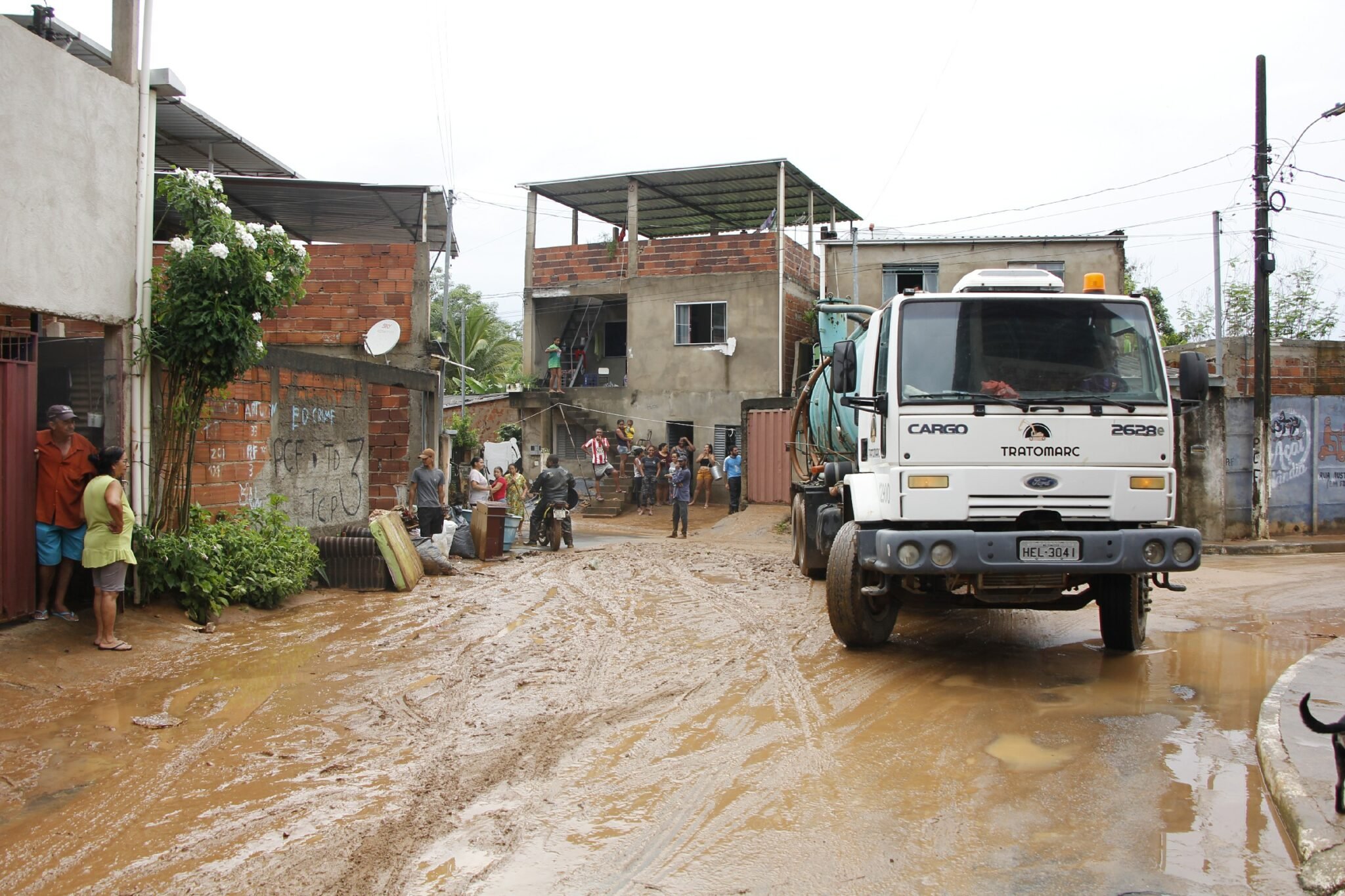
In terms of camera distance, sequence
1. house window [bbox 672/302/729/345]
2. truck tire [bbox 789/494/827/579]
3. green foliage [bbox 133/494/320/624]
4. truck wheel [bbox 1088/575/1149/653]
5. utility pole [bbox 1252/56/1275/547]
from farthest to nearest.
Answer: house window [bbox 672/302/729/345] → utility pole [bbox 1252/56/1275/547] → truck tire [bbox 789/494/827/579] → green foliage [bbox 133/494/320/624] → truck wheel [bbox 1088/575/1149/653]

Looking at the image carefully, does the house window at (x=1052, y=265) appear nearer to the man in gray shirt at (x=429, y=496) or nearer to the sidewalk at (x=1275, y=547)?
the sidewalk at (x=1275, y=547)

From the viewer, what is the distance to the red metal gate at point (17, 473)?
24.0 feet

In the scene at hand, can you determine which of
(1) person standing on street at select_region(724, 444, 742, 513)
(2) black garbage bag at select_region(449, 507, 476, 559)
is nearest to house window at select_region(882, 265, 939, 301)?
(1) person standing on street at select_region(724, 444, 742, 513)

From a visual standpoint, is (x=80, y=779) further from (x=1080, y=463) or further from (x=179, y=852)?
(x=1080, y=463)

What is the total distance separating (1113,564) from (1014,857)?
3.05m

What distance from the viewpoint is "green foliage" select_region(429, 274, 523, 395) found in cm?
3481

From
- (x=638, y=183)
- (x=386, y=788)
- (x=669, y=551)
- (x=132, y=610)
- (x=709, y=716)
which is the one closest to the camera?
(x=386, y=788)

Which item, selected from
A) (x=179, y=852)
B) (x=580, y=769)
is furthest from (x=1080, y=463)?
(x=179, y=852)

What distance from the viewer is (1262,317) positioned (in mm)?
16922

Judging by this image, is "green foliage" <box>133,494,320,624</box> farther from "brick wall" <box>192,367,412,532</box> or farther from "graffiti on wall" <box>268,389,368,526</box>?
"graffiti on wall" <box>268,389,368,526</box>

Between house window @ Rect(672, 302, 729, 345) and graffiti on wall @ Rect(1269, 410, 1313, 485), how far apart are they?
12.8 meters

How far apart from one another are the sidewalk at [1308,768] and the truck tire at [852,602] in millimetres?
2603

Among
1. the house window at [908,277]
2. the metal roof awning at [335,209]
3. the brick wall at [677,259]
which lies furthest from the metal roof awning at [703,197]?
the metal roof awning at [335,209]

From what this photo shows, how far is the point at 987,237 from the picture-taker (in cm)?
2584
